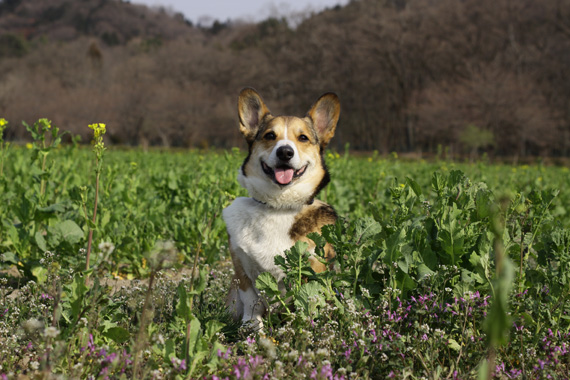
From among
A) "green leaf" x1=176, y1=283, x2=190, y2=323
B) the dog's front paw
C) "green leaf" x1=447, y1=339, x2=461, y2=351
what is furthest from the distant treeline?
"green leaf" x1=176, y1=283, x2=190, y2=323

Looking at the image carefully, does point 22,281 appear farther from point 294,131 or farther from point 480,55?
point 480,55

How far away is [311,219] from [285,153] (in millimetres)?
569

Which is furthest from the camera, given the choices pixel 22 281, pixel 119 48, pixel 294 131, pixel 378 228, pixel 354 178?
pixel 119 48

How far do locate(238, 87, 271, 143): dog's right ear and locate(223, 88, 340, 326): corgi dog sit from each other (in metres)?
0.03

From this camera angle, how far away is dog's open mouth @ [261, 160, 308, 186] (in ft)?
12.4

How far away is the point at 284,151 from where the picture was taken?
12.2ft

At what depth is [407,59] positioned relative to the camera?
6156cm

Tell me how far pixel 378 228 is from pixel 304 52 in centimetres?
6653

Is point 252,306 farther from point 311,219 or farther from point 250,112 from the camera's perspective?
point 250,112

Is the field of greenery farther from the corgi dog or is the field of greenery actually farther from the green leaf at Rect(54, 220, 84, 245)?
the green leaf at Rect(54, 220, 84, 245)

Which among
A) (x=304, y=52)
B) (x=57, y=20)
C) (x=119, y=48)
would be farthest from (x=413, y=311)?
(x=57, y=20)

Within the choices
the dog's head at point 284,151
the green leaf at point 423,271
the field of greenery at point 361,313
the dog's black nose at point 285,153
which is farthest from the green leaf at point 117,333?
the green leaf at point 423,271

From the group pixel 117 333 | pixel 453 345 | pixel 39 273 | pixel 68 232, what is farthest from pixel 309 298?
pixel 39 273

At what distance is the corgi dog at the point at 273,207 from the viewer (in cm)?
362
